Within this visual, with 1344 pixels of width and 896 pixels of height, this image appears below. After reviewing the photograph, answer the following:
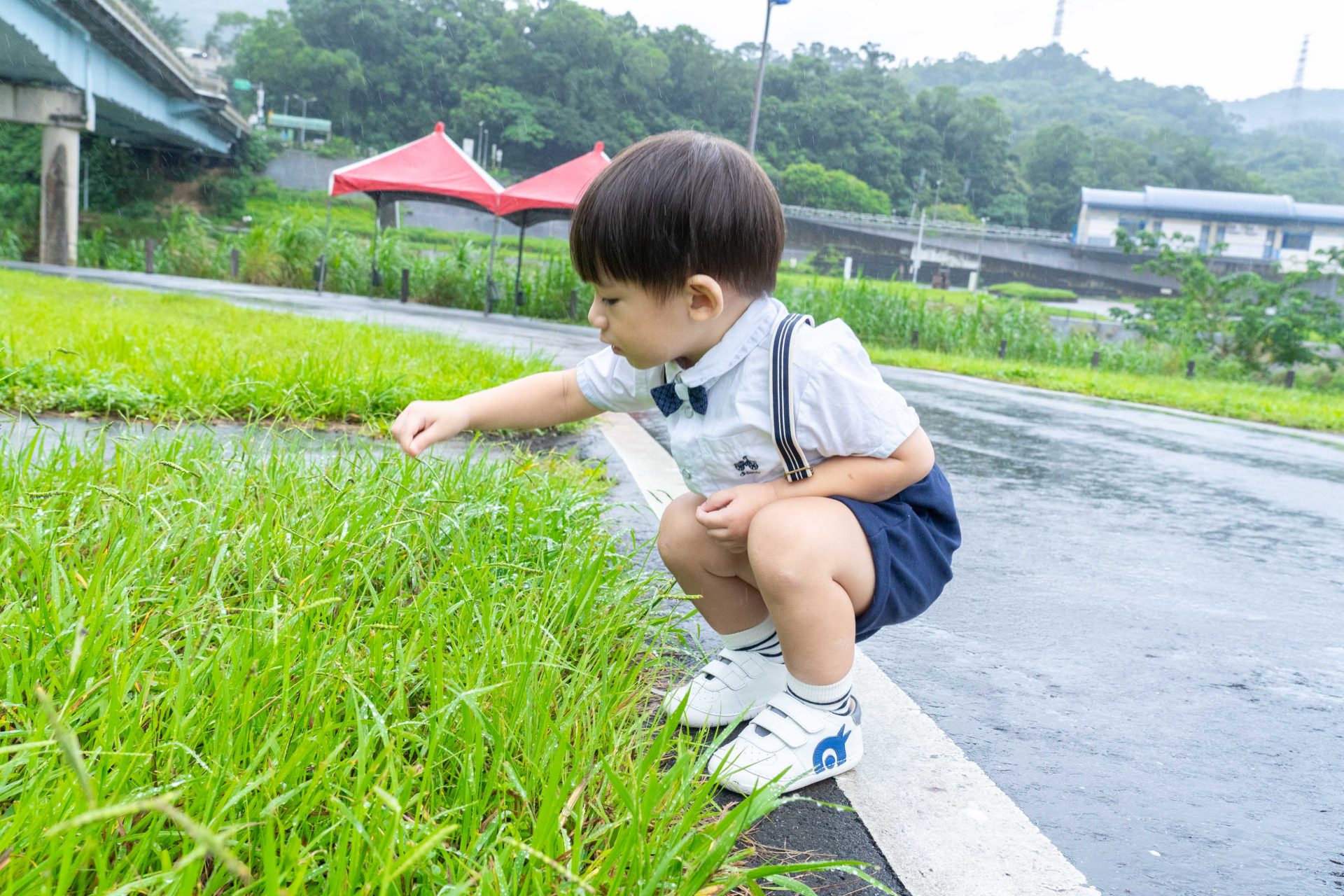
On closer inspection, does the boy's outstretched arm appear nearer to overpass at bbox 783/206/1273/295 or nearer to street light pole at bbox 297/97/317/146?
overpass at bbox 783/206/1273/295

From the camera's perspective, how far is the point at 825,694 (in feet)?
5.51

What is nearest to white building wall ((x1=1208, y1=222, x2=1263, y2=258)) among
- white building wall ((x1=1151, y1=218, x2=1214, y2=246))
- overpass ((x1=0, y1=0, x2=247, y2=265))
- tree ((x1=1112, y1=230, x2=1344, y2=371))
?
white building wall ((x1=1151, y1=218, x2=1214, y2=246))

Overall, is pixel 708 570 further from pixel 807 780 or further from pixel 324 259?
pixel 324 259

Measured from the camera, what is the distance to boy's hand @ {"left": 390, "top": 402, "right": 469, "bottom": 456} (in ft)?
6.22

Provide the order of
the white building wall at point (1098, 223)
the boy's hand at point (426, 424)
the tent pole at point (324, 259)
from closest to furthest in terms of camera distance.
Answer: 1. the boy's hand at point (426, 424)
2. the tent pole at point (324, 259)
3. the white building wall at point (1098, 223)

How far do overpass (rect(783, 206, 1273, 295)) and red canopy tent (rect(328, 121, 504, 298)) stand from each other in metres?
52.4

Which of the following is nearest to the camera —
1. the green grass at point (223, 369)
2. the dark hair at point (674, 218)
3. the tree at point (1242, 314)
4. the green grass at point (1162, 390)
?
the dark hair at point (674, 218)

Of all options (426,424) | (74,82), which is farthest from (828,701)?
(74,82)

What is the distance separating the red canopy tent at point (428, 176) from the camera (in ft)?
53.4

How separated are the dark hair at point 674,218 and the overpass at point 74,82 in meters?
20.9

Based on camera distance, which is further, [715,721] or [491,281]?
[491,281]

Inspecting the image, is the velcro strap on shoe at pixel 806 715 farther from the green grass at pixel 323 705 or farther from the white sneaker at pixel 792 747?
the green grass at pixel 323 705

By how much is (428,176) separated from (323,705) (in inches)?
652

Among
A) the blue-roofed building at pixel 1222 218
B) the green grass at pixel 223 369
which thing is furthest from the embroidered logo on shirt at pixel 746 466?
the blue-roofed building at pixel 1222 218
